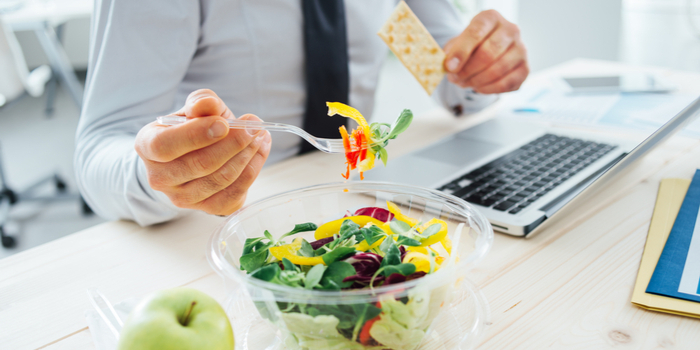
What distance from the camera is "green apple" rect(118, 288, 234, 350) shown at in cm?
41

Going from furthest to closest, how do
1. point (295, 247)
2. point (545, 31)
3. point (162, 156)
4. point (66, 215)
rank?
1. point (545, 31)
2. point (66, 215)
3. point (162, 156)
4. point (295, 247)

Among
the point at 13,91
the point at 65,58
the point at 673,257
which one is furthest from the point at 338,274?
the point at 65,58

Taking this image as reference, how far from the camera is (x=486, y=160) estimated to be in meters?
1.01

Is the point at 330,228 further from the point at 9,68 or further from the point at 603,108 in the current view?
the point at 9,68

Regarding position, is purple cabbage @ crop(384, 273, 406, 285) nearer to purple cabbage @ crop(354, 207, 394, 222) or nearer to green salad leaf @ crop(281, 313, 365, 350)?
green salad leaf @ crop(281, 313, 365, 350)

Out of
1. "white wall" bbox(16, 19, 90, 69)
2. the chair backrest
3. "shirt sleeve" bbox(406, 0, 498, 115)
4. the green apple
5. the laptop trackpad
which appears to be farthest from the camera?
"white wall" bbox(16, 19, 90, 69)

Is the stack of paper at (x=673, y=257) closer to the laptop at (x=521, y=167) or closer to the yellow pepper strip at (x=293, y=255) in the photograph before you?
the laptop at (x=521, y=167)

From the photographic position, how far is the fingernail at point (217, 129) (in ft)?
1.99

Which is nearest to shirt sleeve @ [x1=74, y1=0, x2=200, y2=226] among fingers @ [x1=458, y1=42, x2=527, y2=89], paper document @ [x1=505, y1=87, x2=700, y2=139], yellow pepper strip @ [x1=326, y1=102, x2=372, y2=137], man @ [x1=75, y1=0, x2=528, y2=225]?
man @ [x1=75, y1=0, x2=528, y2=225]

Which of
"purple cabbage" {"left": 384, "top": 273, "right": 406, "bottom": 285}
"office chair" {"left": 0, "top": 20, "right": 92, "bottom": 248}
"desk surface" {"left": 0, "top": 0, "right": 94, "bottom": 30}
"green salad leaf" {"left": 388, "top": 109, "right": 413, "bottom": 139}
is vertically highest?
"green salad leaf" {"left": 388, "top": 109, "right": 413, "bottom": 139}

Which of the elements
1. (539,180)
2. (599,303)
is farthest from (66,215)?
(599,303)

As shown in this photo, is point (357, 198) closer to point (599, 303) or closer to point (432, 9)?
point (599, 303)

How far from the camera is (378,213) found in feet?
2.02

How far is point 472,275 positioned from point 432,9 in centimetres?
107
